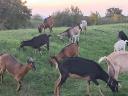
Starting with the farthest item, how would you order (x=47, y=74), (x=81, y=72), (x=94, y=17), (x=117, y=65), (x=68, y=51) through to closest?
(x=94, y=17)
(x=68, y=51)
(x=47, y=74)
(x=117, y=65)
(x=81, y=72)

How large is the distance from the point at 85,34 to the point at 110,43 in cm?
Result: 227

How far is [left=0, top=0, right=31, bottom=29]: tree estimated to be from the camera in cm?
4378

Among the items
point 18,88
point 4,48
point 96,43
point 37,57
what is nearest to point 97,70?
point 18,88

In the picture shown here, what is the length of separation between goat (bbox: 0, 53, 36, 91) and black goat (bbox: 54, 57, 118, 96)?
1.61m

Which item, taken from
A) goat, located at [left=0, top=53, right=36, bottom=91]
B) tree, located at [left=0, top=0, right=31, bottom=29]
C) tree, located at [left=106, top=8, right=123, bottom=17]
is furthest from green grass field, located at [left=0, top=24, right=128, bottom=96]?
tree, located at [left=106, top=8, right=123, bottom=17]

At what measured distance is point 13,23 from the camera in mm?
44594

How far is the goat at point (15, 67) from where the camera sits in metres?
15.1

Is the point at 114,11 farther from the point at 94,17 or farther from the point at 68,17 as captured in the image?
the point at 68,17

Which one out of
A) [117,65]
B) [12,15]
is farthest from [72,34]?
[12,15]

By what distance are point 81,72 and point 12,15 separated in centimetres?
3148

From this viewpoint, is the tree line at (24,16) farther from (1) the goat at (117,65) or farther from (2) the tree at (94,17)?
(1) the goat at (117,65)

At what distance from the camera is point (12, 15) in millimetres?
44250

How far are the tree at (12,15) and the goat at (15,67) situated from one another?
88.0 ft

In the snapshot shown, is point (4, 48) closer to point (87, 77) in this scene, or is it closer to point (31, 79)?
point (31, 79)
